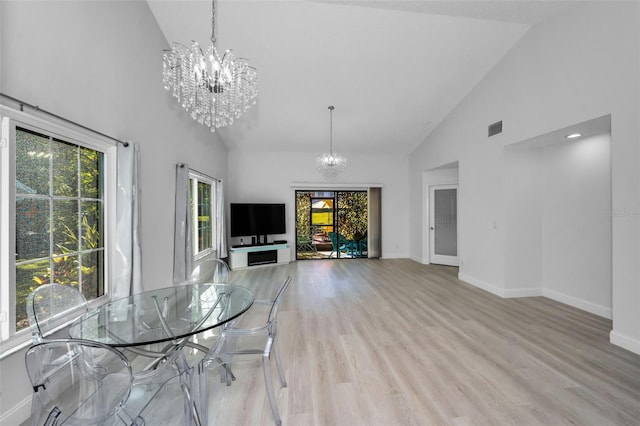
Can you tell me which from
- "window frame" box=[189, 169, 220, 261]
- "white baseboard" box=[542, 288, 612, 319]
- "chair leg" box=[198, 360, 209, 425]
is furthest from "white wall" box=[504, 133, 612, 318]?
"window frame" box=[189, 169, 220, 261]

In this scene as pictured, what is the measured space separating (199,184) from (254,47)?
241cm

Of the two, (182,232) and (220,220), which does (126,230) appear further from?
(220,220)

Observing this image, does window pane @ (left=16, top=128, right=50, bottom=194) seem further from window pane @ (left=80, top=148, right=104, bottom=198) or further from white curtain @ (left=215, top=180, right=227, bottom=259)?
white curtain @ (left=215, top=180, right=227, bottom=259)

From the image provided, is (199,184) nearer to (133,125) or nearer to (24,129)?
(133,125)

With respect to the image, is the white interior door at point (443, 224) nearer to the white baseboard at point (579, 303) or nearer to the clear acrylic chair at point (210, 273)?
the white baseboard at point (579, 303)

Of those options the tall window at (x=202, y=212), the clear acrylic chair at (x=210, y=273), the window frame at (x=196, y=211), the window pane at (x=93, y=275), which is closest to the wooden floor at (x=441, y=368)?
the clear acrylic chair at (x=210, y=273)

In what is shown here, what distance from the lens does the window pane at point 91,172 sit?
7.11 feet

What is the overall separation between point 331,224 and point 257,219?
1.96 meters

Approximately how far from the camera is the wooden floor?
166cm

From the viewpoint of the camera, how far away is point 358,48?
11.7 ft

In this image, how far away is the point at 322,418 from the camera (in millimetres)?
1627

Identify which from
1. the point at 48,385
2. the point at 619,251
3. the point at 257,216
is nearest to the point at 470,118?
the point at 619,251

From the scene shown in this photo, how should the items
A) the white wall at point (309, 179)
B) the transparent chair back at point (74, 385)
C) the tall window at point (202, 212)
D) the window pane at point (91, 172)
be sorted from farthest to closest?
the white wall at point (309, 179) → the tall window at point (202, 212) → the window pane at point (91, 172) → the transparent chair back at point (74, 385)

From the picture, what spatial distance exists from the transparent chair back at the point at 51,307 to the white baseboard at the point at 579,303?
5070 mm
